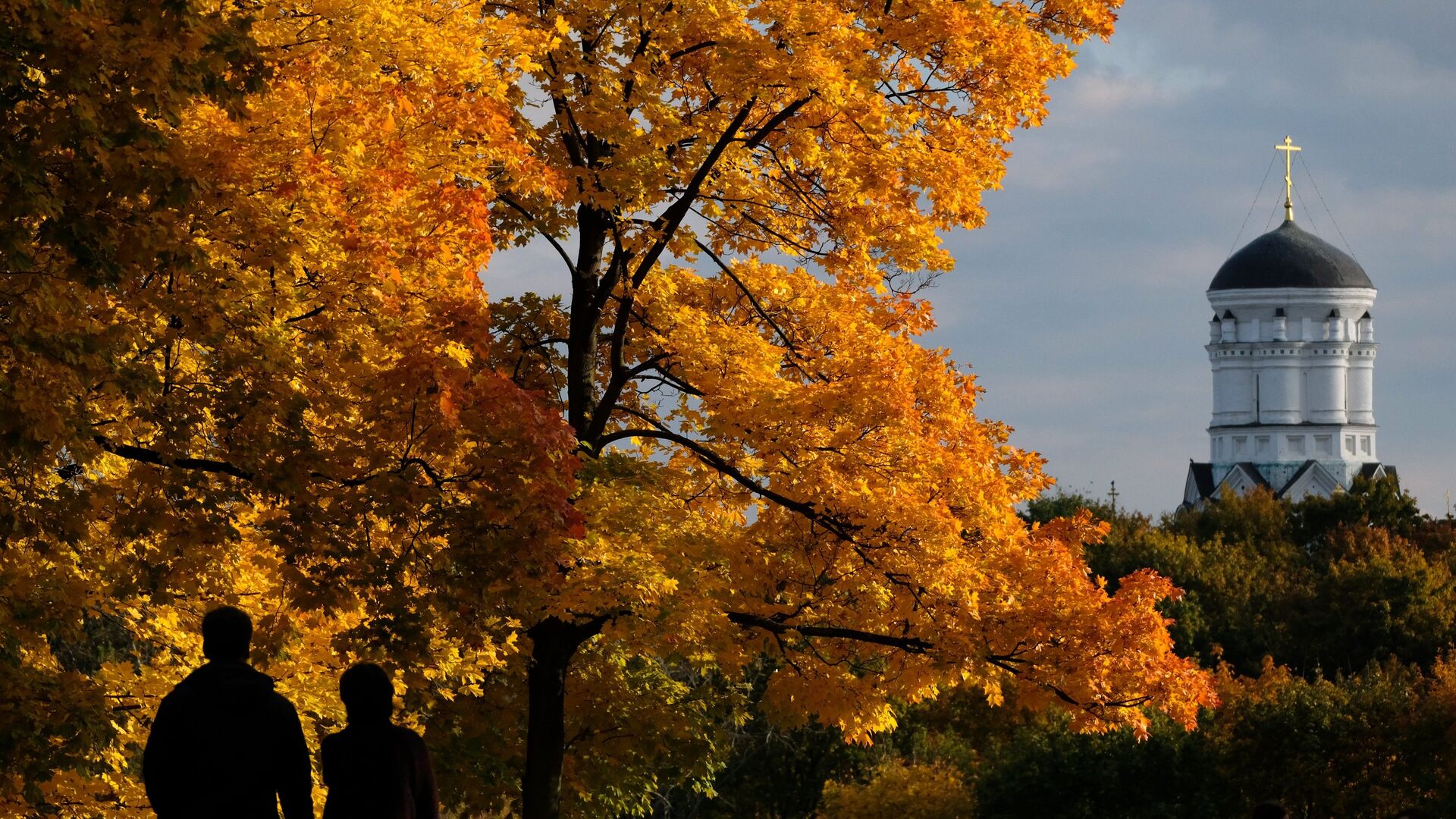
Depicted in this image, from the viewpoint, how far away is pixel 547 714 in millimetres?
20047

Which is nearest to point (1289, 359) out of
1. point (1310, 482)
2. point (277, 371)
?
point (1310, 482)

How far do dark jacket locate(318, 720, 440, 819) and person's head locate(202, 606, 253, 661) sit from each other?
67 cm

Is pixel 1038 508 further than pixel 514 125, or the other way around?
pixel 1038 508

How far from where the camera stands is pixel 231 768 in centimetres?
830

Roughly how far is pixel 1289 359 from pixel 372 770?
175 metres

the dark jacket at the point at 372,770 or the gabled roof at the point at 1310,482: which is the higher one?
the gabled roof at the point at 1310,482

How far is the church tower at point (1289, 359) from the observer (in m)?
172

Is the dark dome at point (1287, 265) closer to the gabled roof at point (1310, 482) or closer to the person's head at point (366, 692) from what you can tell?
the gabled roof at point (1310, 482)

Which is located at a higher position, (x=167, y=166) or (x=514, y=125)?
(x=514, y=125)

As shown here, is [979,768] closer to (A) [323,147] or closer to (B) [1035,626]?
(B) [1035,626]

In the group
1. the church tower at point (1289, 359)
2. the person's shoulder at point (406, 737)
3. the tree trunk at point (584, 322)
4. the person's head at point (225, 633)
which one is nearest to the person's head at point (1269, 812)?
the person's shoulder at point (406, 737)

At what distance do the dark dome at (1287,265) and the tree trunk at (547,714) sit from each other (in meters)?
160

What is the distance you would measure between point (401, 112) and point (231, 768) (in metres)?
8.19

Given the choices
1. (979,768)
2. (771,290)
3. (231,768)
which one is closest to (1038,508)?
(979,768)
